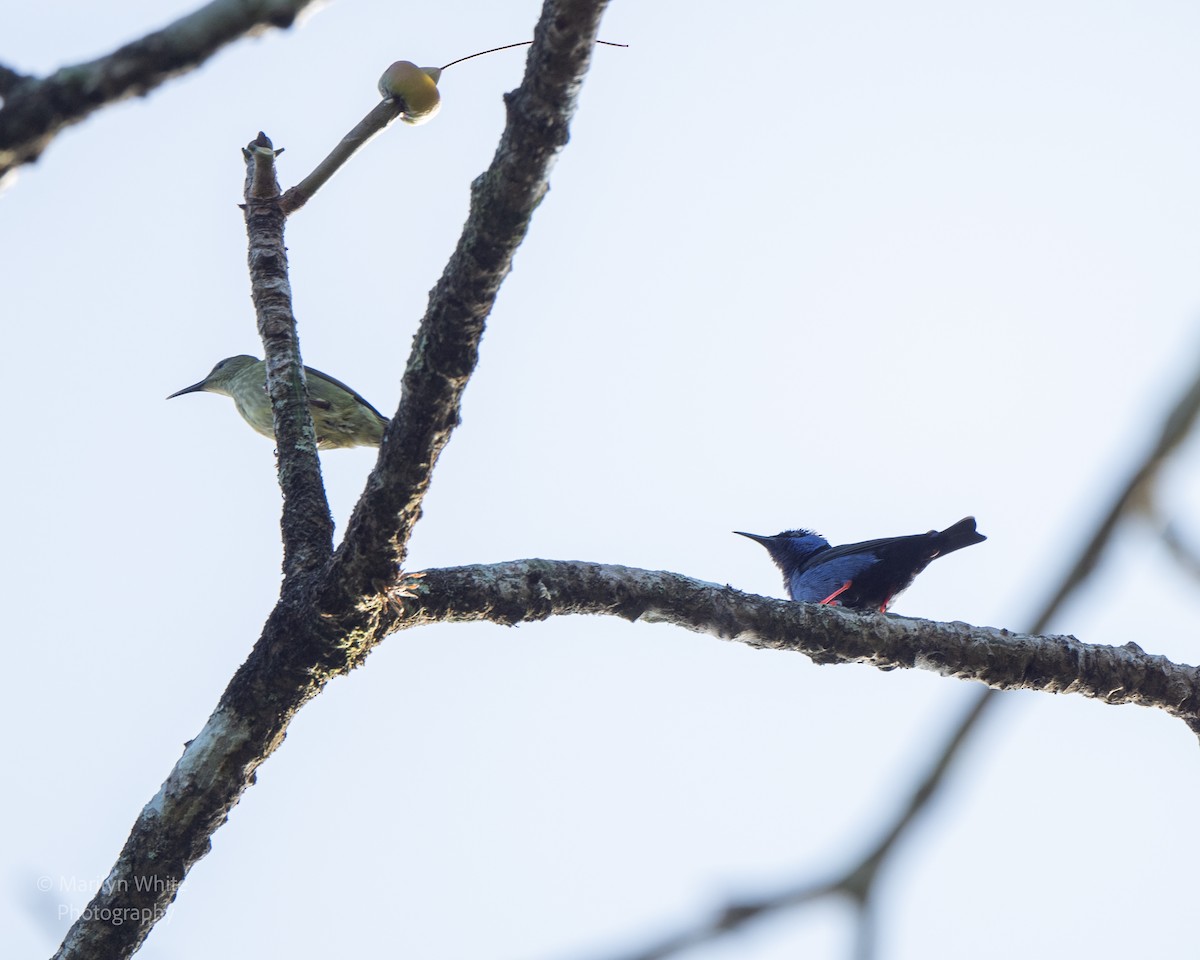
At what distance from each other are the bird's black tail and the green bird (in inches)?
141

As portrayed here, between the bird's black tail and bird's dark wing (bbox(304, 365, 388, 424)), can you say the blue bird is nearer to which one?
the bird's black tail

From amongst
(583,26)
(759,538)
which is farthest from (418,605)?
(759,538)

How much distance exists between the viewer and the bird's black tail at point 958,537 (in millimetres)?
7684

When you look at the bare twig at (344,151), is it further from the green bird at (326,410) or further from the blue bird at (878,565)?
the blue bird at (878,565)

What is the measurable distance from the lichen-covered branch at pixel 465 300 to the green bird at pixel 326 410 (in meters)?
3.76

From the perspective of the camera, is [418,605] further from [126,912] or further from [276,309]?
[276,309]

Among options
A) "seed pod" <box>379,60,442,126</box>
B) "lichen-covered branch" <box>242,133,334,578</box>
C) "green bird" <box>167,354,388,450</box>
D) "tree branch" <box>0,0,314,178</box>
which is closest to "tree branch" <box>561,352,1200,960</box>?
"tree branch" <box>0,0,314,178</box>

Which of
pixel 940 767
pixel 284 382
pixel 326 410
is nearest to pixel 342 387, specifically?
pixel 326 410

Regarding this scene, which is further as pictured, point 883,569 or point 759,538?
point 759,538

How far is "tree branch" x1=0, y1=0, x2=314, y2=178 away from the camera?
2221mm

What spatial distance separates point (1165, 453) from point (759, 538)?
8.54 metres

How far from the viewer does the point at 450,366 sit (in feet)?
11.0

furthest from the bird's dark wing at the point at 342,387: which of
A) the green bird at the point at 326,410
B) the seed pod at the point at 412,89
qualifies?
the seed pod at the point at 412,89

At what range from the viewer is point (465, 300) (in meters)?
3.29
